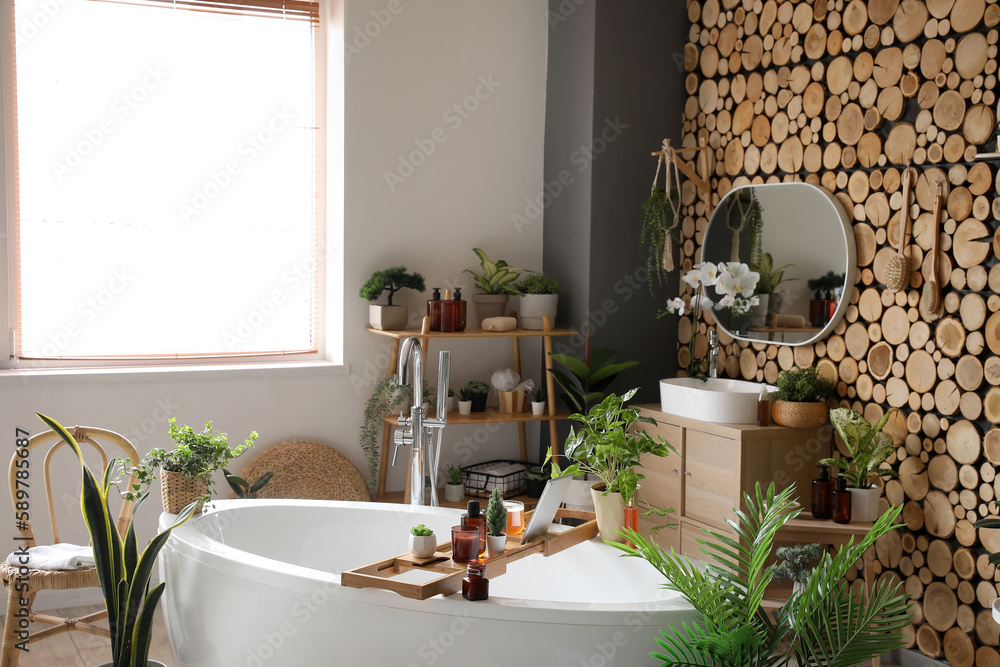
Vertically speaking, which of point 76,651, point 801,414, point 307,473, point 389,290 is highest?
point 389,290

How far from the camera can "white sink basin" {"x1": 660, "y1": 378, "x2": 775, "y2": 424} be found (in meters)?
3.29

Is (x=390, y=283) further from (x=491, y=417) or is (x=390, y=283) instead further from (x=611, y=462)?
(x=611, y=462)

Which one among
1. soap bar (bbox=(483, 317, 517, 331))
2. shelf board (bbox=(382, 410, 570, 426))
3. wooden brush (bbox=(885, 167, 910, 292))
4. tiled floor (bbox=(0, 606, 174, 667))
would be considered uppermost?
wooden brush (bbox=(885, 167, 910, 292))

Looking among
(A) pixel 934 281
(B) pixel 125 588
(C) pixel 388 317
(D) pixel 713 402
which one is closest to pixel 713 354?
(D) pixel 713 402

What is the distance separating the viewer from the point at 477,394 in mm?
3973

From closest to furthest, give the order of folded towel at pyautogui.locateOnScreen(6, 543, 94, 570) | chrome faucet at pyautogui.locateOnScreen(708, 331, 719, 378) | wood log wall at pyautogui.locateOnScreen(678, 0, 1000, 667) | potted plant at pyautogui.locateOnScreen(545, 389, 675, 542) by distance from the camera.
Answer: potted plant at pyautogui.locateOnScreen(545, 389, 675, 542)
folded towel at pyautogui.locateOnScreen(6, 543, 94, 570)
wood log wall at pyautogui.locateOnScreen(678, 0, 1000, 667)
chrome faucet at pyautogui.locateOnScreen(708, 331, 719, 378)

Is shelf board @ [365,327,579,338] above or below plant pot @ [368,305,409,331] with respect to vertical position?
below

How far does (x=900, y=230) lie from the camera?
3.04 m

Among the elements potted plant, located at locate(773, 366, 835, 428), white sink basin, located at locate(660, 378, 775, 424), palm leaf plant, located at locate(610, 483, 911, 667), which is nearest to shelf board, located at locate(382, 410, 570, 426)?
white sink basin, located at locate(660, 378, 775, 424)

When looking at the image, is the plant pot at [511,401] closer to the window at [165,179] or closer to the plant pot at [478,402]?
the plant pot at [478,402]

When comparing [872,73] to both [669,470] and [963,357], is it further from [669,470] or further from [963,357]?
[669,470]

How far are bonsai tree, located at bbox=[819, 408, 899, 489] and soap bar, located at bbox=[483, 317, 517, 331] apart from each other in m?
1.41

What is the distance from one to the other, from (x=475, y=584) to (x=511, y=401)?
1927 mm

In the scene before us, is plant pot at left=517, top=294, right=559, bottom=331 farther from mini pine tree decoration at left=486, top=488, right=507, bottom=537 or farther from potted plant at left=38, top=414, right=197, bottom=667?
potted plant at left=38, top=414, right=197, bottom=667
